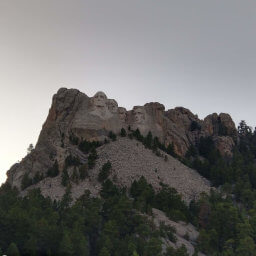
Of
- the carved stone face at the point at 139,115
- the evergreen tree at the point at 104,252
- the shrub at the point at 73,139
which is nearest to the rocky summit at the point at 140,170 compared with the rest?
the carved stone face at the point at 139,115

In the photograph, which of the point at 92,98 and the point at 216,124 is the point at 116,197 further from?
the point at 216,124

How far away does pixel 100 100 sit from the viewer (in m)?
123

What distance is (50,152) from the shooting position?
4321 inches

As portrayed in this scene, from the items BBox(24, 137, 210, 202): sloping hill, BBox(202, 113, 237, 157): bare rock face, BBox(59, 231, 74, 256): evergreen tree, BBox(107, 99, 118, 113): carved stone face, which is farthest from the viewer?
BBox(202, 113, 237, 157): bare rock face

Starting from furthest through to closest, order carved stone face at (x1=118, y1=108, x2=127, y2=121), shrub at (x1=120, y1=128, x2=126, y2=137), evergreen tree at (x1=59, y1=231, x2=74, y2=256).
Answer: carved stone face at (x1=118, y1=108, x2=127, y2=121)
shrub at (x1=120, y1=128, x2=126, y2=137)
evergreen tree at (x1=59, y1=231, x2=74, y2=256)

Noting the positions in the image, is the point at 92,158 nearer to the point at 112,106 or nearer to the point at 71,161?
the point at 71,161

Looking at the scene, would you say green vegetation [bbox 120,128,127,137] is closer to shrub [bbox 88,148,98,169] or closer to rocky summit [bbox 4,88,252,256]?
rocky summit [bbox 4,88,252,256]

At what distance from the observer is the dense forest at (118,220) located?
7219cm

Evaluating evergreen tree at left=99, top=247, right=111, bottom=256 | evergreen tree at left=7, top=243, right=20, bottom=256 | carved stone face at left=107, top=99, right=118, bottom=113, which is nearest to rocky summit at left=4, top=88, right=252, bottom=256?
evergreen tree at left=99, top=247, right=111, bottom=256

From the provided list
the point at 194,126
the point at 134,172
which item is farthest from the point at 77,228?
the point at 194,126

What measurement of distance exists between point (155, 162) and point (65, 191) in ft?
82.6

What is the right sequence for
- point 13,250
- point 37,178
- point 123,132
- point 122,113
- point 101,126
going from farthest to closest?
1. point 122,113
2. point 123,132
3. point 101,126
4. point 37,178
5. point 13,250

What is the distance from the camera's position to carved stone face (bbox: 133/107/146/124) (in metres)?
130

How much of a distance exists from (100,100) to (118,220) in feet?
153
